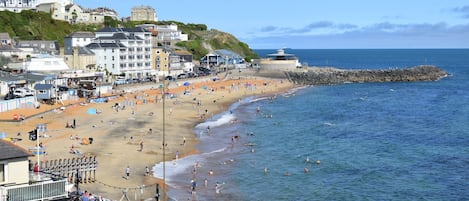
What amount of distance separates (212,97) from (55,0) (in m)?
56.8

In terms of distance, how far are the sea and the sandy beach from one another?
5.32 ft

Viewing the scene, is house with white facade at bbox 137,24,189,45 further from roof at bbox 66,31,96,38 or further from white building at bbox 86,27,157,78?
roof at bbox 66,31,96,38

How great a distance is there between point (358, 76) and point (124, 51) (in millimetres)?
51138

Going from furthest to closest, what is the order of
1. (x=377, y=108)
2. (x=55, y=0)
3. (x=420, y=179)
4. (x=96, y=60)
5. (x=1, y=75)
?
(x=55, y=0)
(x=96, y=60)
(x=377, y=108)
(x=1, y=75)
(x=420, y=179)

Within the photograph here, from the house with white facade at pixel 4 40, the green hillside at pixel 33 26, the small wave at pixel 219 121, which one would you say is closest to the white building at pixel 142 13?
the green hillside at pixel 33 26

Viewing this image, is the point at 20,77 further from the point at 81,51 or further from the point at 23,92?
the point at 81,51

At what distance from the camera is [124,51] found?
87.1 meters

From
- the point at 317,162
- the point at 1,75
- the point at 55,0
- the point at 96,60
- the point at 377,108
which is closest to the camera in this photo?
the point at 317,162

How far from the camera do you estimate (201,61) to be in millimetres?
121812

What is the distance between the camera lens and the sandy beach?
107ft

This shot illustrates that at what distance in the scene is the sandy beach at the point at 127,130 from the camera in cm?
3253

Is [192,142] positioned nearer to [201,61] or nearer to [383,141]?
[383,141]

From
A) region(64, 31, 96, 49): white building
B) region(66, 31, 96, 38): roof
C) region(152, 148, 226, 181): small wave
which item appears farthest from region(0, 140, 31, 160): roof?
region(66, 31, 96, 38): roof

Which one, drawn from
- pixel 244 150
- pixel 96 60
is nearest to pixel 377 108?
pixel 244 150
